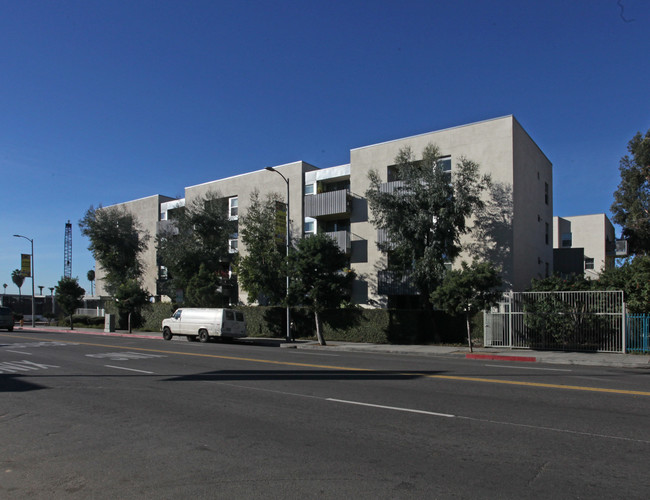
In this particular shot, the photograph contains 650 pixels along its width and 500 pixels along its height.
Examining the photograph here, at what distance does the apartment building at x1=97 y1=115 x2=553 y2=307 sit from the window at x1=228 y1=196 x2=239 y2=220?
0.08m

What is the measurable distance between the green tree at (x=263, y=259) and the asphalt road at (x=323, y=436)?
15.6 m

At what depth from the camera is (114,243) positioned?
4406 centimetres

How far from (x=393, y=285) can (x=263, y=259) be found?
7749 millimetres

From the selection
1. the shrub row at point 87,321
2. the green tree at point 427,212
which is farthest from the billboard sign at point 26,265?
the green tree at point 427,212

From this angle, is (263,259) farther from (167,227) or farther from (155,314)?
(167,227)

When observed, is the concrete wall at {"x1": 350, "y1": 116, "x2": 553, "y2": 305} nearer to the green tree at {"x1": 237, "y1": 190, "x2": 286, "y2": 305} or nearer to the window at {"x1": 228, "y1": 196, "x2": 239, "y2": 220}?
the green tree at {"x1": 237, "y1": 190, "x2": 286, "y2": 305}

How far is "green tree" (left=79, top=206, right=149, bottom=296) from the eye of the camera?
143 feet

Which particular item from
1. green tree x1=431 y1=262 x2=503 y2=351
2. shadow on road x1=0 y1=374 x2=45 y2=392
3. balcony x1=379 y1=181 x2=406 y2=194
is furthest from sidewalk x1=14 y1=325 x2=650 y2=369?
shadow on road x1=0 y1=374 x2=45 y2=392

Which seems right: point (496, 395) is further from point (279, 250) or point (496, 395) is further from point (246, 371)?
point (279, 250)

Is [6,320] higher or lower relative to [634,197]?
lower

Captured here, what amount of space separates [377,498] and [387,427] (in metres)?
2.57

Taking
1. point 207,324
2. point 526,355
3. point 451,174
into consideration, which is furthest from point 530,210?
point 207,324

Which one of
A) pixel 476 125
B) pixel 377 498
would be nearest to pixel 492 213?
pixel 476 125

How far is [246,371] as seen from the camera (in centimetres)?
1326
